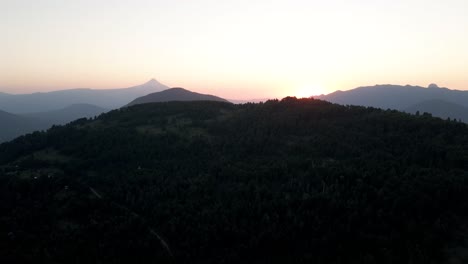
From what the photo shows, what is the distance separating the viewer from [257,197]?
298ft

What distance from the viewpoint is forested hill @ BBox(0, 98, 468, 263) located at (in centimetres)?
7250

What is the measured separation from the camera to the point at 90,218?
8744cm

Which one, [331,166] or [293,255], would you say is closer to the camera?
[293,255]

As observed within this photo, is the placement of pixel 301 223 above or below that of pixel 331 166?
below

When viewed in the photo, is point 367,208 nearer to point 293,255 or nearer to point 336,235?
point 336,235

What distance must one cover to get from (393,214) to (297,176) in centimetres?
2988

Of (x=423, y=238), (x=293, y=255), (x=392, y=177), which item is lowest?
(x=293, y=255)

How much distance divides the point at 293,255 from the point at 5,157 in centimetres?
13370

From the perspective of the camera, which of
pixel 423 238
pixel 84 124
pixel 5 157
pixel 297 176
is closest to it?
pixel 423 238

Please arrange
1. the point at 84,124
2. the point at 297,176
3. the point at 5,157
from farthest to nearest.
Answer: the point at 84,124 → the point at 5,157 → the point at 297,176

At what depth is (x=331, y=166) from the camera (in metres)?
101

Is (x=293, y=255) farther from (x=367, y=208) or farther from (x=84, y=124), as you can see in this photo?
(x=84, y=124)

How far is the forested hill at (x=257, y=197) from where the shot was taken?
72500 mm

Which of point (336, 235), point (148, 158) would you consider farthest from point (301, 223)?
point (148, 158)
